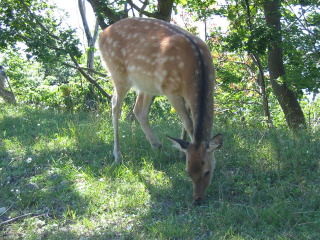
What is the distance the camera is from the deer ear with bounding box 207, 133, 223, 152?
4.99m

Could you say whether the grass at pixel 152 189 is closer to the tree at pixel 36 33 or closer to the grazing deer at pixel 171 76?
the grazing deer at pixel 171 76

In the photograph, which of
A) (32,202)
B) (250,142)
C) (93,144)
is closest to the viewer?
(32,202)

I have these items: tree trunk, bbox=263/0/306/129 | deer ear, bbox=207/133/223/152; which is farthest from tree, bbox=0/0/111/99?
deer ear, bbox=207/133/223/152

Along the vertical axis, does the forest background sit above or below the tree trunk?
A: below

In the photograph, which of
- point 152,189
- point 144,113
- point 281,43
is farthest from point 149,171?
point 281,43

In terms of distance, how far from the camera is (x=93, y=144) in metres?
6.86

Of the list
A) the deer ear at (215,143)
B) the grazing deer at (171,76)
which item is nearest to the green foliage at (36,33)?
the grazing deer at (171,76)

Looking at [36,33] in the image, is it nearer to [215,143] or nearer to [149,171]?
[149,171]

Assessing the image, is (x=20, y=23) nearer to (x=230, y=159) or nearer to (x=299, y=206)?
(x=230, y=159)

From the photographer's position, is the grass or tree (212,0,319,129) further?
tree (212,0,319,129)

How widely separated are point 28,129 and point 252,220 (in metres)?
4.66

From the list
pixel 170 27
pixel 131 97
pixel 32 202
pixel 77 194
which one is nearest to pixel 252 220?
pixel 77 194

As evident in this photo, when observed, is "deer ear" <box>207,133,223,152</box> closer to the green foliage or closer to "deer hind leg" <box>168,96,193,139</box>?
"deer hind leg" <box>168,96,193,139</box>

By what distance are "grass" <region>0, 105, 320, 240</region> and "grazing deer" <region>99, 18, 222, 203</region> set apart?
354 millimetres
